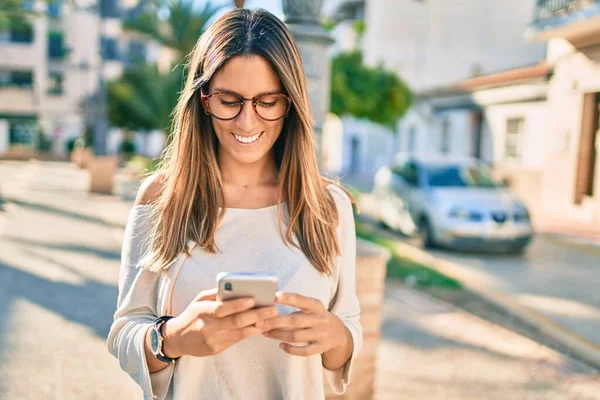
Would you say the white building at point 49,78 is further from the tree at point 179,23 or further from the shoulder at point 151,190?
the shoulder at point 151,190

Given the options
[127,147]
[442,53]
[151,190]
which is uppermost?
[442,53]

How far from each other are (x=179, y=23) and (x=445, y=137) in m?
11.2

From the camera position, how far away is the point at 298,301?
4.74 feet

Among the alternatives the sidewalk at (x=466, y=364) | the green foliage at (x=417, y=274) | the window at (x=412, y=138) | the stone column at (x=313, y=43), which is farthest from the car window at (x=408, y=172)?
the window at (x=412, y=138)

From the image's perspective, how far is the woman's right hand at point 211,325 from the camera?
133cm

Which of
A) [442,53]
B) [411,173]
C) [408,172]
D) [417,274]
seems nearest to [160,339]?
[417,274]

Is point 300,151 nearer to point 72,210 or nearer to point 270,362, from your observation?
point 270,362

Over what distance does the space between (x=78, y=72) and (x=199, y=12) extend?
25956 millimetres

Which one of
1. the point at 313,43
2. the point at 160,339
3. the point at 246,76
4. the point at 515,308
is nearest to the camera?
the point at 160,339

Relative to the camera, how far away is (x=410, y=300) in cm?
667

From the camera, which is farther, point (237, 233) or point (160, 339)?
point (237, 233)

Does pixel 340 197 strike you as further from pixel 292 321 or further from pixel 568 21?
pixel 568 21

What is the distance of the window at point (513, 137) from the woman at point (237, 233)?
725 inches

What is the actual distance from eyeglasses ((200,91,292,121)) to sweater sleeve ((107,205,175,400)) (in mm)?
341
